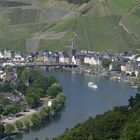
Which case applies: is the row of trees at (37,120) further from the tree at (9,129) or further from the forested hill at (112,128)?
the forested hill at (112,128)

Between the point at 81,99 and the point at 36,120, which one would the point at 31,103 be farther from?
the point at 81,99

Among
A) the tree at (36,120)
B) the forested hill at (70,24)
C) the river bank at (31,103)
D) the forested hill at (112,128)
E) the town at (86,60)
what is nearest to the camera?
the forested hill at (112,128)

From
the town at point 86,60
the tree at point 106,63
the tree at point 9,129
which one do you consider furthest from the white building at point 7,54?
the tree at point 9,129

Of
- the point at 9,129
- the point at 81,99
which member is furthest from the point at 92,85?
the point at 9,129

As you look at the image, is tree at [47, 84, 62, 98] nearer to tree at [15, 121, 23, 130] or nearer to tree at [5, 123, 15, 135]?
tree at [15, 121, 23, 130]

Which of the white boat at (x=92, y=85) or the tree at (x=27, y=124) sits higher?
the white boat at (x=92, y=85)

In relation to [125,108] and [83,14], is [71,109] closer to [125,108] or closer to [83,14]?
[125,108]

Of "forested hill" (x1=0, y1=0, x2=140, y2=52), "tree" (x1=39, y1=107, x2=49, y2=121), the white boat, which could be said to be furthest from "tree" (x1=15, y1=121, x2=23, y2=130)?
"forested hill" (x1=0, y1=0, x2=140, y2=52)
